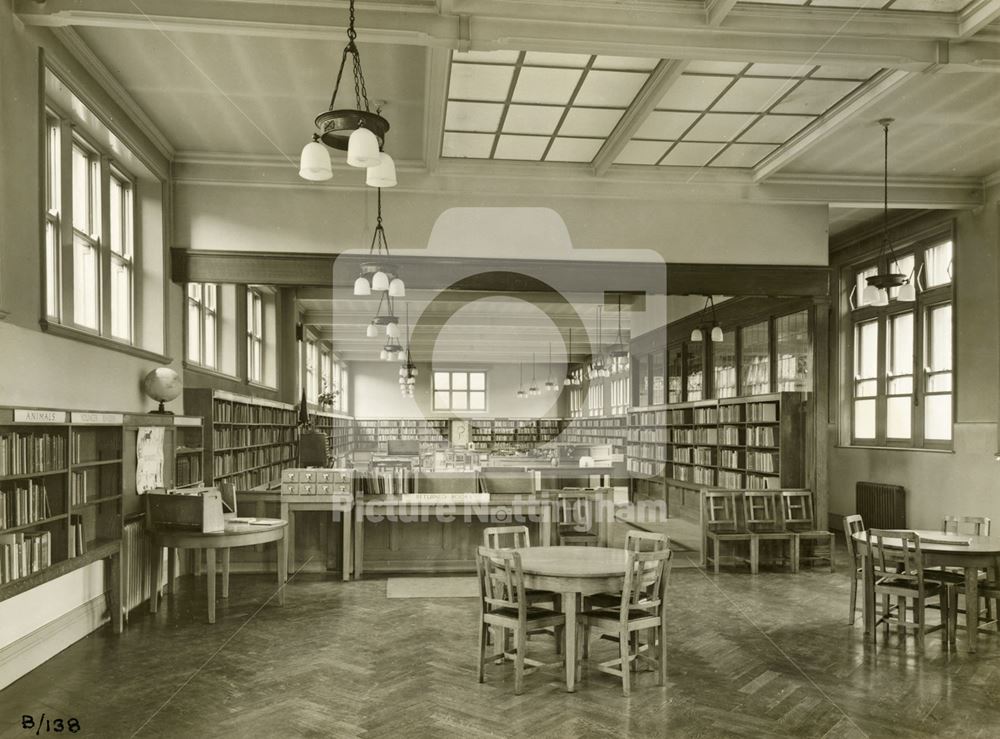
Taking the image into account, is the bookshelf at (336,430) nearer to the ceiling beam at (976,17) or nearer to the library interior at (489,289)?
the library interior at (489,289)

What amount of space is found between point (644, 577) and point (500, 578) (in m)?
0.90

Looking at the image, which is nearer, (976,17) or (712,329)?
(976,17)

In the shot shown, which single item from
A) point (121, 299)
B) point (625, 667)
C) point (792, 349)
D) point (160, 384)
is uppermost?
point (121, 299)

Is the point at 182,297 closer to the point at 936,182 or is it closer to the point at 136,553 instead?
the point at 136,553

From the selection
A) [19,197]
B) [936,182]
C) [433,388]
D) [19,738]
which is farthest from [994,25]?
[433,388]

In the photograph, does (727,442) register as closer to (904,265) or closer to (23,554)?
(904,265)

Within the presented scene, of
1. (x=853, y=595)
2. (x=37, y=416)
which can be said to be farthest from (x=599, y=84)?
(x=37, y=416)

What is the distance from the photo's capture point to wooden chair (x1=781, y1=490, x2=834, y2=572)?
8.73 m

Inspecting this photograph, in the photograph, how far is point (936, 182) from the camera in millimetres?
8727

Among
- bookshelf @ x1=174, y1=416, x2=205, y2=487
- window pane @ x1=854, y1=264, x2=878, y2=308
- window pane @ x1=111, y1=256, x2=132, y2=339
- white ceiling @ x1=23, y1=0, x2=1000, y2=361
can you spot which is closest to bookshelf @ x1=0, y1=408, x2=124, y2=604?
bookshelf @ x1=174, y1=416, x2=205, y2=487

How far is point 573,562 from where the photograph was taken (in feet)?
17.3

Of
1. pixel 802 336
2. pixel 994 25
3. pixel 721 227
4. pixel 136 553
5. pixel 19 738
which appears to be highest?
pixel 994 25

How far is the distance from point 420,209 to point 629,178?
2.27 metres

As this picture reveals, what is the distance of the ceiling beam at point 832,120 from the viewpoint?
20.6ft
